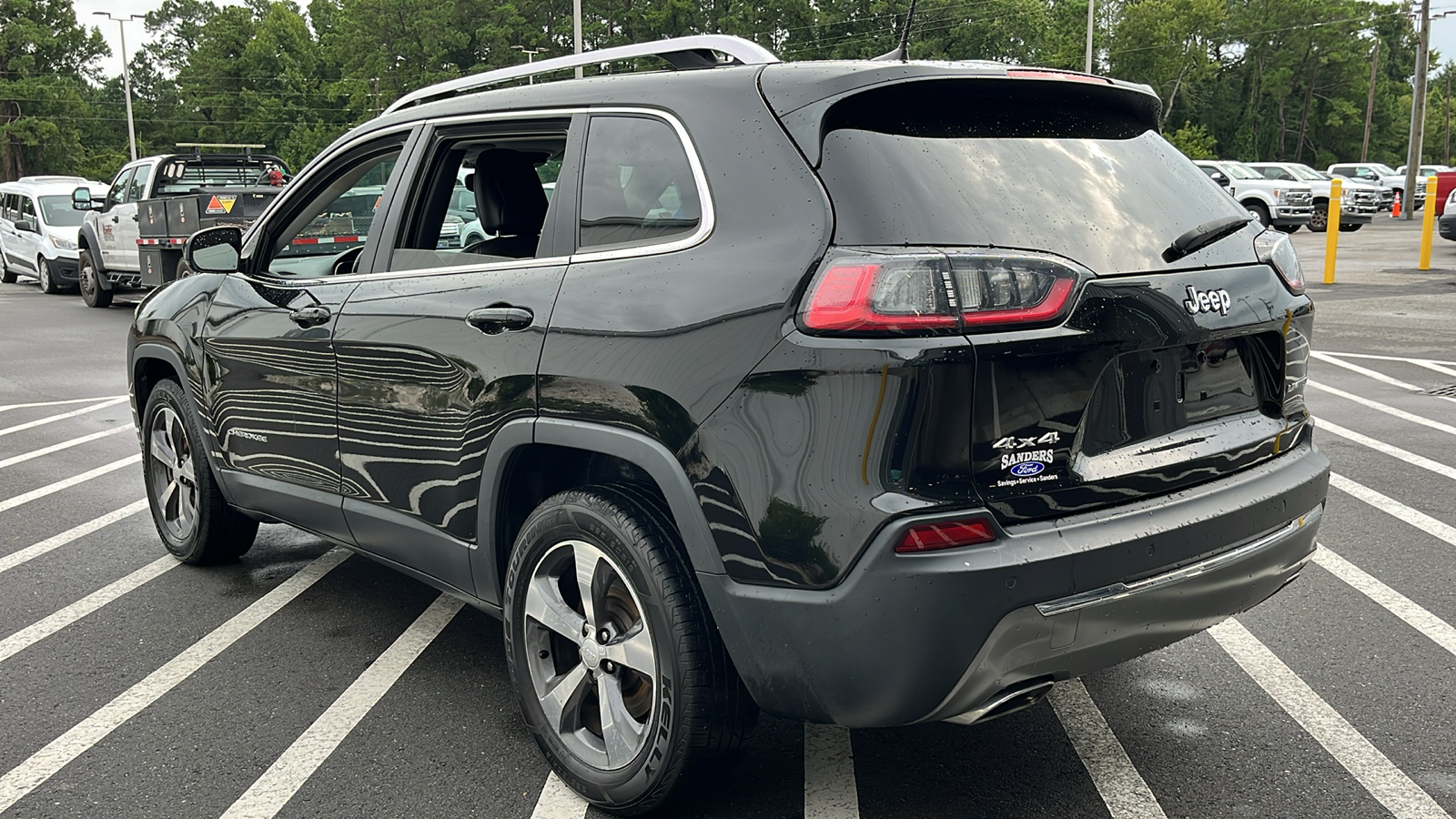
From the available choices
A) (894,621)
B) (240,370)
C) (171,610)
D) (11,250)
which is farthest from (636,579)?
(11,250)

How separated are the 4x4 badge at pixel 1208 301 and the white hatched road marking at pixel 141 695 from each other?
319 cm

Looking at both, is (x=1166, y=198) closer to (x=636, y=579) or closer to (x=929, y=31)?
(x=636, y=579)

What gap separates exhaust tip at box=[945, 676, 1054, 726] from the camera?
8.45ft

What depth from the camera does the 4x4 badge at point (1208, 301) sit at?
286cm

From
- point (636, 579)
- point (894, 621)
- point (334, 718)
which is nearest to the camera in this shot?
point (894, 621)

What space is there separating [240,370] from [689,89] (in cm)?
226

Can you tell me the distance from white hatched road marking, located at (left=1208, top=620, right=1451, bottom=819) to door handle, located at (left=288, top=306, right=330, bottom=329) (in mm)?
3165

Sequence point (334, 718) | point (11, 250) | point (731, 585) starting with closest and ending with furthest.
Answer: point (731, 585), point (334, 718), point (11, 250)

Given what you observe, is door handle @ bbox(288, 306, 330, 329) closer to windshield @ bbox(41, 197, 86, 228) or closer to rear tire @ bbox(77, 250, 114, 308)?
rear tire @ bbox(77, 250, 114, 308)

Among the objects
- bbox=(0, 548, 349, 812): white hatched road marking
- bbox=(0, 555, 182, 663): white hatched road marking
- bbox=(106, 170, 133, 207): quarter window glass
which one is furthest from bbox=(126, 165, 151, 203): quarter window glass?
bbox=(0, 548, 349, 812): white hatched road marking

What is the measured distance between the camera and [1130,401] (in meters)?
2.74

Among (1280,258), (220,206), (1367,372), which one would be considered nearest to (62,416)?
(220,206)

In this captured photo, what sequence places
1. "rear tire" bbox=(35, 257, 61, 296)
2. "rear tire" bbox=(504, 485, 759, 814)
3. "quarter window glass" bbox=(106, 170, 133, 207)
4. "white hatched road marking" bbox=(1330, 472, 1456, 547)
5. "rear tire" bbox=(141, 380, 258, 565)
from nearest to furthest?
1. "rear tire" bbox=(504, 485, 759, 814)
2. "rear tire" bbox=(141, 380, 258, 565)
3. "white hatched road marking" bbox=(1330, 472, 1456, 547)
4. "quarter window glass" bbox=(106, 170, 133, 207)
5. "rear tire" bbox=(35, 257, 61, 296)

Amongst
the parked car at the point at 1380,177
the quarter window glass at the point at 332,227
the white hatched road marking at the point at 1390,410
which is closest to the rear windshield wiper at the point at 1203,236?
the quarter window glass at the point at 332,227
